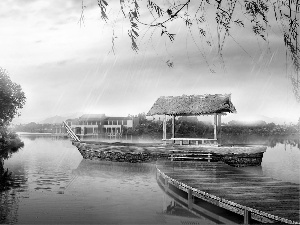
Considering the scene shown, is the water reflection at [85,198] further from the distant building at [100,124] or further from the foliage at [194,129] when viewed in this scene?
the distant building at [100,124]

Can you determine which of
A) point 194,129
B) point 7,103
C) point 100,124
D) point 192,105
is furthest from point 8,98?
point 100,124

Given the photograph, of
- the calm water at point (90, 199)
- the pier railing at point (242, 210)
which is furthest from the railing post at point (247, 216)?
the calm water at point (90, 199)

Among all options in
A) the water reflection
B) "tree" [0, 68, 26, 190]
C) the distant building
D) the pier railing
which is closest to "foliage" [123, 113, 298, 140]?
the distant building

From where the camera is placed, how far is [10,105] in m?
45.9

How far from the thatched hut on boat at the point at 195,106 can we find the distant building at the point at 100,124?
67932mm

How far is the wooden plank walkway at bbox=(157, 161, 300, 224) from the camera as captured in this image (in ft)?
30.5

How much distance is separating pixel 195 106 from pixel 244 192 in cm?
1855

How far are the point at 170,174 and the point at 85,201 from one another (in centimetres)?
383

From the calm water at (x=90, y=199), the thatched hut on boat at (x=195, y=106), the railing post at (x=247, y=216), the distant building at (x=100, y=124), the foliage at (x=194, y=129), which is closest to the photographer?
the railing post at (x=247, y=216)

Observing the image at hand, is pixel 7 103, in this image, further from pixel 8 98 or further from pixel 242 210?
pixel 242 210

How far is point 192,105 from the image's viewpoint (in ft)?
99.8

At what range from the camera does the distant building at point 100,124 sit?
10194 centimetres

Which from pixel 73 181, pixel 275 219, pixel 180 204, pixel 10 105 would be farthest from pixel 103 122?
pixel 275 219

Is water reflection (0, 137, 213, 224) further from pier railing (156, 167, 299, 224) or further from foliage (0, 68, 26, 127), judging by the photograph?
foliage (0, 68, 26, 127)
